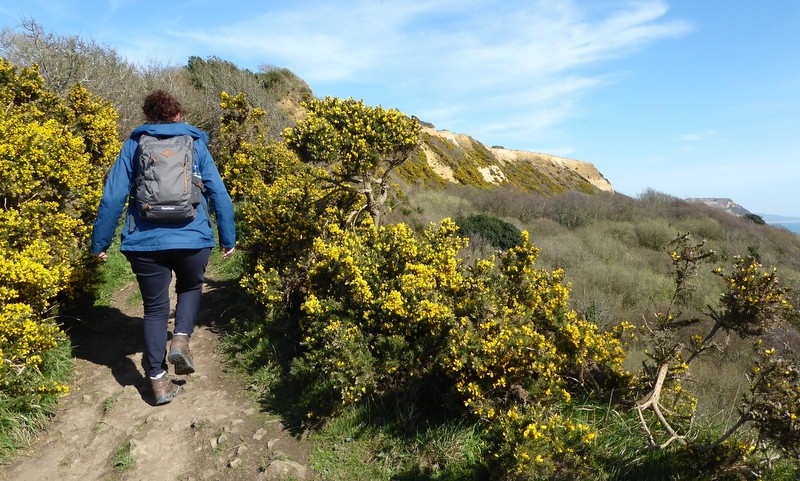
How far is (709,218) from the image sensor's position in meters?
17.8

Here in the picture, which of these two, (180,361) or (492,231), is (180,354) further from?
(492,231)

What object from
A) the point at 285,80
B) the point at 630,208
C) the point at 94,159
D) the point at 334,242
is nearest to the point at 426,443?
the point at 334,242

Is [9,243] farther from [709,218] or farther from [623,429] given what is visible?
[709,218]

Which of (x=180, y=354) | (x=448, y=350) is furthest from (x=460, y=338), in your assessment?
(x=180, y=354)

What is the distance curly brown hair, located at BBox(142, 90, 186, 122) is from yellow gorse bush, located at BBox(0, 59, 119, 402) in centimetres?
137

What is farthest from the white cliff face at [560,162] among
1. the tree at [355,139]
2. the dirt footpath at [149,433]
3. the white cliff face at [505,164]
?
the dirt footpath at [149,433]

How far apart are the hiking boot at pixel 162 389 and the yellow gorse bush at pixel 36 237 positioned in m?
0.55

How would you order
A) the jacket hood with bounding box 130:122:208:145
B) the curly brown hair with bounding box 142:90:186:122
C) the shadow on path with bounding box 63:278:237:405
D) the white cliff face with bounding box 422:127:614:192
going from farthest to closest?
the white cliff face with bounding box 422:127:614:192 → the shadow on path with bounding box 63:278:237:405 → the curly brown hair with bounding box 142:90:186:122 → the jacket hood with bounding box 130:122:208:145

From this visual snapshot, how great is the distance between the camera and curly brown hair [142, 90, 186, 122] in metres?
3.21

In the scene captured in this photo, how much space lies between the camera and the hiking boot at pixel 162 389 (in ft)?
10.8

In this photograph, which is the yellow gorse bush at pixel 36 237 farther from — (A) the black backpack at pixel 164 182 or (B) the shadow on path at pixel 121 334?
(A) the black backpack at pixel 164 182

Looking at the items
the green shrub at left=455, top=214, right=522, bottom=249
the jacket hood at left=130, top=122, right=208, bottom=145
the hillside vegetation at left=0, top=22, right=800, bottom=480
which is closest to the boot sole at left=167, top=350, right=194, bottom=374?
the hillside vegetation at left=0, top=22, right=800, bottom=480

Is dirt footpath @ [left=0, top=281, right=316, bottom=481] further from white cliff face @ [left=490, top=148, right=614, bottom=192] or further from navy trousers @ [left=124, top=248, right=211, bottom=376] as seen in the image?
white cliff face @ [left=490, top=148, right=614, bottom=192]

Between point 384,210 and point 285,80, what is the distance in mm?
20753
